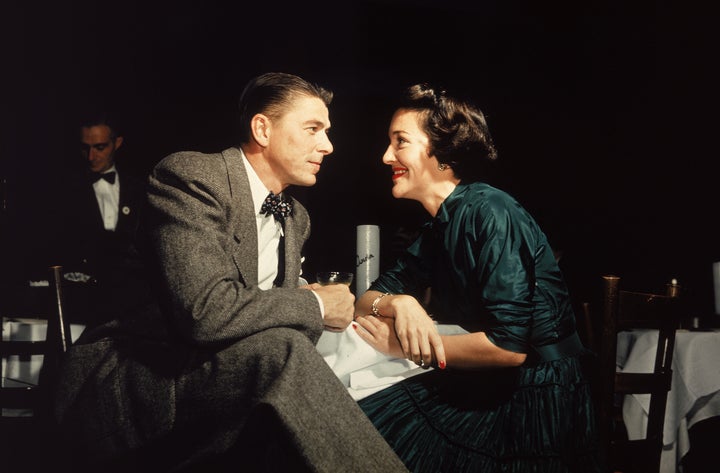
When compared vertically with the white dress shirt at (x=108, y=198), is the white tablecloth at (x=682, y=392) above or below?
below

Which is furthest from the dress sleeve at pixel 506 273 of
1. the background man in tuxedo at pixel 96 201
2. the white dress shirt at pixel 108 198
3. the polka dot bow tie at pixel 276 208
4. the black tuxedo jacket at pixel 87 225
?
the white dress shirt at pixel 108 198

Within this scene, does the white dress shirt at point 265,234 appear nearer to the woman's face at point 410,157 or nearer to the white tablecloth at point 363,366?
the white tablecloth at point 363,366

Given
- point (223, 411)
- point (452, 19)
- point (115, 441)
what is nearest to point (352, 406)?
point (223, 411)

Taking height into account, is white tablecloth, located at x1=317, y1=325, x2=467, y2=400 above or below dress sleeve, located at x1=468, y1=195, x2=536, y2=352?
below

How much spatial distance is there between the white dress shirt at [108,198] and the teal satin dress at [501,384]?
3.80m

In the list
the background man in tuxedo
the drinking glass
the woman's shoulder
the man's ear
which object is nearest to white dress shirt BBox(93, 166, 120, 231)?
the background man in tuxedo

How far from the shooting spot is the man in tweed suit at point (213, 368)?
111cm

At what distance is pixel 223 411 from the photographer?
1.18m

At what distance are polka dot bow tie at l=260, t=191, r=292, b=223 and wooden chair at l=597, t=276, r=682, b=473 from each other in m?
1.09

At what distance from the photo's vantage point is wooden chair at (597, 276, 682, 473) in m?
1.82

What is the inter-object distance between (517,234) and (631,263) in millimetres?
3432

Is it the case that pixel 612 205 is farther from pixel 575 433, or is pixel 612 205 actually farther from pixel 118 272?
pixel 118 272

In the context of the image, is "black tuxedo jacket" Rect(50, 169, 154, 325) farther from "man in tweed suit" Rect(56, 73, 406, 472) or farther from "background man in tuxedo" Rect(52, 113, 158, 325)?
"man in tweed suit" Rect(56, 73, 406, 472)

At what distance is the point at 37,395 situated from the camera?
1.92m
